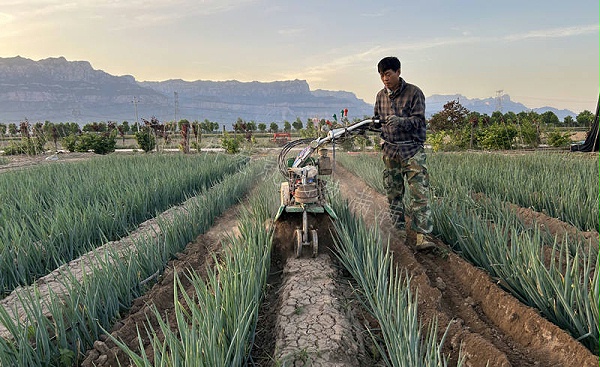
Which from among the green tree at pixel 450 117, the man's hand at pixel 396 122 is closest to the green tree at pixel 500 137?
the green tree at pixel 450 117

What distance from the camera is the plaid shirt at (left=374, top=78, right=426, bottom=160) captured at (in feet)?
11.4

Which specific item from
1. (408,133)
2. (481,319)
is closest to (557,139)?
(408,133)

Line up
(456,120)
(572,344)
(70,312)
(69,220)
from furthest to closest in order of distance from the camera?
(456,120) < (69,220) < (70,312) < (572,344)

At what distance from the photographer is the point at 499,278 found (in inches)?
104

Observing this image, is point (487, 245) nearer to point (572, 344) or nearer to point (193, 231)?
point (572, 344)

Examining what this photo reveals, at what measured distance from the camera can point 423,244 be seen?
→ 11.1 ft

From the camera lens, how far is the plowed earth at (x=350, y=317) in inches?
77.5

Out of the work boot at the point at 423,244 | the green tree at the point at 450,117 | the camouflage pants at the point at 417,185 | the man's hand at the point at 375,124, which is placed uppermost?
the green tree at the point at 450,117

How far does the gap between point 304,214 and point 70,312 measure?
1.67 m

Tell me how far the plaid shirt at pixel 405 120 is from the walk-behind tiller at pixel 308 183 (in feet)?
0.70

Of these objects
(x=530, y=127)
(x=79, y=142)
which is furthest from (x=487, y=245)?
(x=79, y=142)

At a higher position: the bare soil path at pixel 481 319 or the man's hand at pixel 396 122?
the man's hand at pixel 396 122

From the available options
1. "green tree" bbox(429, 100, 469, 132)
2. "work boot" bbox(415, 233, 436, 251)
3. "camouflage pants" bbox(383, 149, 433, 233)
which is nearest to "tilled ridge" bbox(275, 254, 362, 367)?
"work boot" bbox(415, 233, 436, 251)

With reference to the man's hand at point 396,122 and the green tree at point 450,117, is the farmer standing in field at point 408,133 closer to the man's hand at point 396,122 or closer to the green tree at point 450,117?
the man's hand at point 396,122
